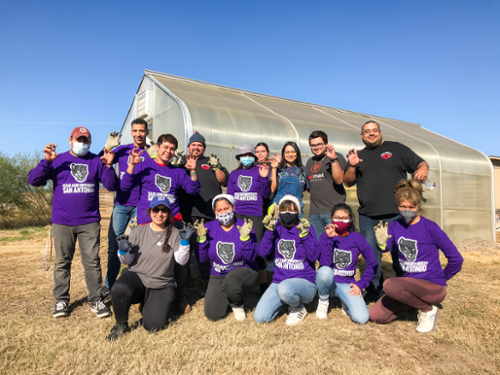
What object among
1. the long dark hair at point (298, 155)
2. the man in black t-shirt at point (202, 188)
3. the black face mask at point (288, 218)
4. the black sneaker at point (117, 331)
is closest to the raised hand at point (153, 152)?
the man in black t-shirt at point (202, 188)

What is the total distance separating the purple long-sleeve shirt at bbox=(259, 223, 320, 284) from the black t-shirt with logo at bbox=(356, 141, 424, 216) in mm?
923

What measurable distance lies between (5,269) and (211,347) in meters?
5.79

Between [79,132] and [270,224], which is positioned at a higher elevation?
[79,132]

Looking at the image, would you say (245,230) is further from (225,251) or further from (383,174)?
(383,174)

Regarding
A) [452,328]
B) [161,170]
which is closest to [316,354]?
[452,328]

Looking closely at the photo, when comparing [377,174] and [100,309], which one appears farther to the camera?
[377,174]

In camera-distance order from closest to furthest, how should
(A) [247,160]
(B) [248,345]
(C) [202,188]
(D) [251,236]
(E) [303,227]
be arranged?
(B) [248,345], (E) [303,227], (D) [251,236], (A) [247,160], (C) [202,188]

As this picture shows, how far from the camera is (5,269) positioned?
22.7 ft

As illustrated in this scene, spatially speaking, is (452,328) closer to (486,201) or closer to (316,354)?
(316,354)

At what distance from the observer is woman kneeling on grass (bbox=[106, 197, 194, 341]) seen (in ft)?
12.0

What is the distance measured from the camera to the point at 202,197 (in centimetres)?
523

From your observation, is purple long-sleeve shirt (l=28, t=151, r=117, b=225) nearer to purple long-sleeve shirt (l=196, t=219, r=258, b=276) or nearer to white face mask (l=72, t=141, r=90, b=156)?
white face mask (l=72, t=141, r=90, b=156)

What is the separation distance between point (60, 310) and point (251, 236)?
245 centimetres

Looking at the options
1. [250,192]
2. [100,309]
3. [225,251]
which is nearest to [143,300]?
[100,309]
